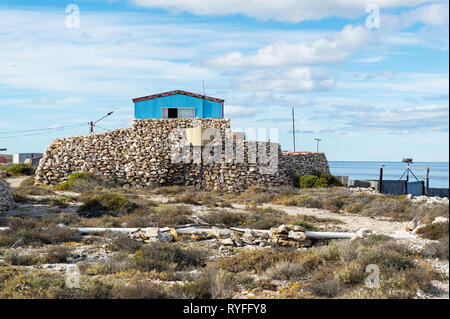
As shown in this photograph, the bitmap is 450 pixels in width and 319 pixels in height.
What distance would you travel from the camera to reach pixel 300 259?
891cm

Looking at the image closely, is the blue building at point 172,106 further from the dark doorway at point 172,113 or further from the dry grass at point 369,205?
the dry grass at point 369,205

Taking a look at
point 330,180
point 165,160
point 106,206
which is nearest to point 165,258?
point 106,206

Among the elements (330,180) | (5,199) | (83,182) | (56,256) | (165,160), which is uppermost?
(165,160)

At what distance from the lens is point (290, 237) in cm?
1163

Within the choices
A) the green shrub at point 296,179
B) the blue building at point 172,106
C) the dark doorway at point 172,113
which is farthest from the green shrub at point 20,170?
the green shrub at point 296,179

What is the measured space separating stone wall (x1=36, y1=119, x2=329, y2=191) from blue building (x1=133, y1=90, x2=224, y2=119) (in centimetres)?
329

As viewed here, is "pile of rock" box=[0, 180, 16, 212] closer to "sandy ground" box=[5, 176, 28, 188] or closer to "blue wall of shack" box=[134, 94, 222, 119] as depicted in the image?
"sandy ground" box=[5, 176, 28, 188]

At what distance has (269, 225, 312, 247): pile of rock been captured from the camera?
11.5 metres

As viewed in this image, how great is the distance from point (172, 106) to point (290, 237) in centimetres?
2337

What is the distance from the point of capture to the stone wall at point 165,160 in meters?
28.5

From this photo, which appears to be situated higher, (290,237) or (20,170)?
(20,170)

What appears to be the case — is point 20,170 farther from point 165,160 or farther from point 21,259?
point 21,259

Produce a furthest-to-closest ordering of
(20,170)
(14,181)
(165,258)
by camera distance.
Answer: (20,170)
(14,181)
(165,258)
